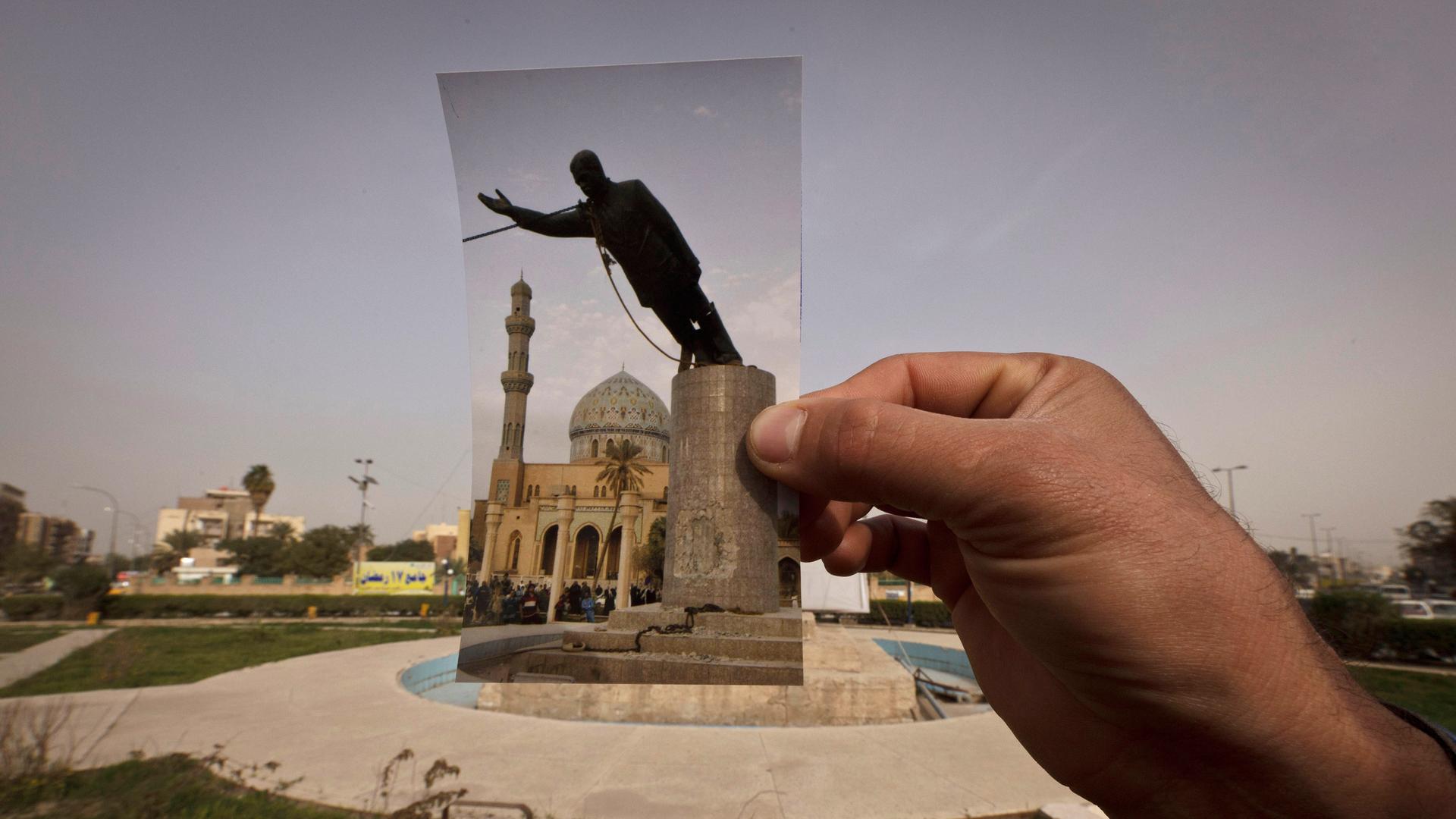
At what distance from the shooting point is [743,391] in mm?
2207

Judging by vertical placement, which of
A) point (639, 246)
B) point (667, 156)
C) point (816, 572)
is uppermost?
point (667, 156)

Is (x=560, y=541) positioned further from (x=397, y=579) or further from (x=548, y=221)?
(x=397, y=579)

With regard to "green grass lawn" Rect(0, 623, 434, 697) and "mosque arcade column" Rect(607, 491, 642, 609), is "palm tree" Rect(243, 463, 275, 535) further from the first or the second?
"mosque arcade column" Rect(607, 491, 642, 609)

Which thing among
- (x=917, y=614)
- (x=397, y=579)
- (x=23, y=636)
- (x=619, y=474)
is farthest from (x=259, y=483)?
(x=619, y=474)

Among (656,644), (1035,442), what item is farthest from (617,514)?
(1035,442)

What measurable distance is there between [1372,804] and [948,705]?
498 inches

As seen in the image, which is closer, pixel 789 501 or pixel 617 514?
pixel 789 501

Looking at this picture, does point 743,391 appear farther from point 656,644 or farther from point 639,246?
point 656,644

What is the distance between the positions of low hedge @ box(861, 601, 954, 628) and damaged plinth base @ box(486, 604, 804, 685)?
27.7 m

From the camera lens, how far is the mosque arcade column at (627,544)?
220 cm

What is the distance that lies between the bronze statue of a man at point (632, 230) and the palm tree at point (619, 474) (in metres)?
0.47

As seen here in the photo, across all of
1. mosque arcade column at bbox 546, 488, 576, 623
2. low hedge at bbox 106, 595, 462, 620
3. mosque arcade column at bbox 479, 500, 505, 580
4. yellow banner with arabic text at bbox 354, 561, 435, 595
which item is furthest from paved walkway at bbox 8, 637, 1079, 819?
yellow banner with arabic text at bbox 354, 561, 435, 595

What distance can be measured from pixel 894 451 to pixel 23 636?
28.3m

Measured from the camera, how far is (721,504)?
2188mm
